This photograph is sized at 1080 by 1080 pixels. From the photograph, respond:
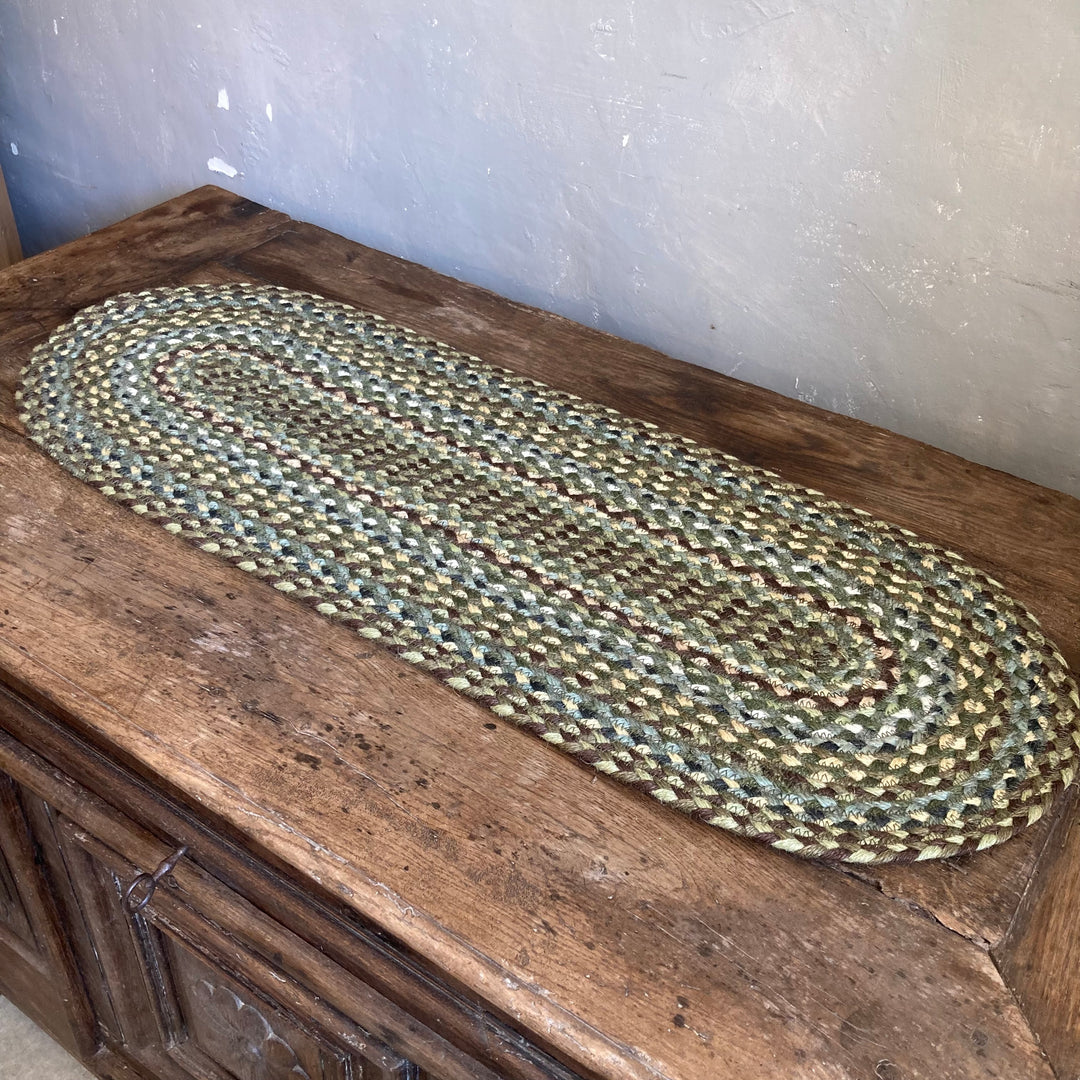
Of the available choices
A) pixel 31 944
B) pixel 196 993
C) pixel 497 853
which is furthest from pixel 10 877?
pixel 497 853

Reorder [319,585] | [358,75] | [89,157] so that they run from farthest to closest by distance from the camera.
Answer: [89,157] < [358,75] < [319,585]

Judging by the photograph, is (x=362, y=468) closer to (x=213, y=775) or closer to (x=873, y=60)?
(x=213, y=775)

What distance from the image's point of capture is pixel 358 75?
1.17 meters

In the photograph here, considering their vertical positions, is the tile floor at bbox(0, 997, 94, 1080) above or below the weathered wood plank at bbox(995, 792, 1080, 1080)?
below

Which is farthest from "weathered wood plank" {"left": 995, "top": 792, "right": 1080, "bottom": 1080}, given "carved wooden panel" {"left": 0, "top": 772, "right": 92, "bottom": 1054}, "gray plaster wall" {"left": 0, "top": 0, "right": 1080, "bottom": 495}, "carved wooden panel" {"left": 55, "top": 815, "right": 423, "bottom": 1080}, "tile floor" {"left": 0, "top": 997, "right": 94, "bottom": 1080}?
"tile floor" {"left": 0, "top": 997, "right": 94, "bottom": 1080}

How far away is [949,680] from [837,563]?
0.41 feet

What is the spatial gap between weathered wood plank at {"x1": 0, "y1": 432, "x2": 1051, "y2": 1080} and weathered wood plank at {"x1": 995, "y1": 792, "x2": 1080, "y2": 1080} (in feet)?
0.04

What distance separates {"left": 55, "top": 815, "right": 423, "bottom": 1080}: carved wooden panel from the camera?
659mm

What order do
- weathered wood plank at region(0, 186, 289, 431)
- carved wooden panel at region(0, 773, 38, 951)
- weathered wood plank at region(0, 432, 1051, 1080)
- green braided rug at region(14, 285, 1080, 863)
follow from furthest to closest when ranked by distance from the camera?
weathered wood plank at region(0, 186, 289, 431) → carved wooden panel at region(0, 773, 38, 951) → green braided rug at region(14, 285, 1080, 863) → weathered wood plank at region(0, 432, 1051, 1080)

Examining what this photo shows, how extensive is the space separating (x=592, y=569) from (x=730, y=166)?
442mm

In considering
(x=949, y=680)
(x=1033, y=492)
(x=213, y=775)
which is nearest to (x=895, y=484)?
(x=1033, y=492)

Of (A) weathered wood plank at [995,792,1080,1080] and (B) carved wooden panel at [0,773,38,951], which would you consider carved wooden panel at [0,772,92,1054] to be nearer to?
(B) carved wooden panel at [0,773,38,951]

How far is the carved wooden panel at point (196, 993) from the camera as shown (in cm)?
66

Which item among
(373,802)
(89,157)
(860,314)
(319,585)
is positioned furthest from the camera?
(89,157)
